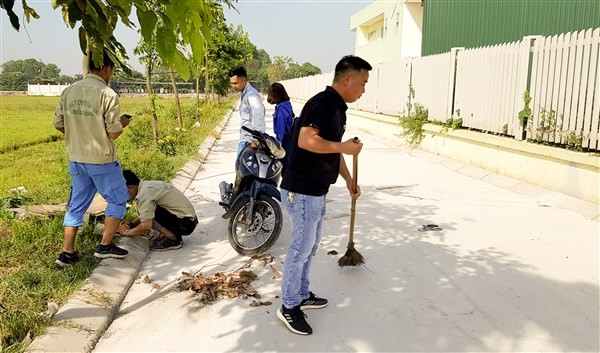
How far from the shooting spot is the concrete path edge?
2616 millimetres

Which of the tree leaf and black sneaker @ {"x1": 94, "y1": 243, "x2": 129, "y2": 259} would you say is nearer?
the tree leaf

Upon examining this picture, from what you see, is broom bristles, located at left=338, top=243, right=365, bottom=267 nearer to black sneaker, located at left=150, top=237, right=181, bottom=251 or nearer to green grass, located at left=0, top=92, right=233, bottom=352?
black sneaker, located at left=150, top=237, right=181, bottom=251

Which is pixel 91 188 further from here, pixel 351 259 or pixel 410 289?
pixel 410 289

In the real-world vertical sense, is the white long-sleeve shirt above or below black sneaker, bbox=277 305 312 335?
above

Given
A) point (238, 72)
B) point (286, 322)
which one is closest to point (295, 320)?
point (286, 322)

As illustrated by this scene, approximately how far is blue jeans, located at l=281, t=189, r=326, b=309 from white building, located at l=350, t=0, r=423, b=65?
68.6ft

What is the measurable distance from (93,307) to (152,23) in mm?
2268

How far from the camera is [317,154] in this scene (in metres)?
2.81

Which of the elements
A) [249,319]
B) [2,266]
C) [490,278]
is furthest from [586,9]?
[2,266]

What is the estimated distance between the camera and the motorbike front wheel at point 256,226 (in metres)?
4.23

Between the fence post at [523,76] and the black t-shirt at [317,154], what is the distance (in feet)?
18.5

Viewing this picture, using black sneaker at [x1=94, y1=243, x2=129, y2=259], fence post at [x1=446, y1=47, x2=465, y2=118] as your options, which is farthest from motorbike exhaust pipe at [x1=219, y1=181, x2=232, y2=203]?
fence post at [x1=446, y1=47, x2=465, y2=118]

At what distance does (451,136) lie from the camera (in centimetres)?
952

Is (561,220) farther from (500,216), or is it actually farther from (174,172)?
(174,172)
